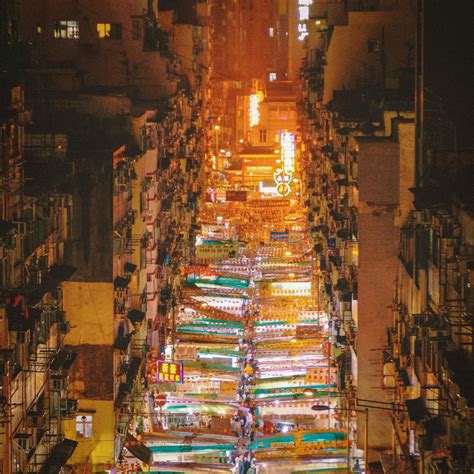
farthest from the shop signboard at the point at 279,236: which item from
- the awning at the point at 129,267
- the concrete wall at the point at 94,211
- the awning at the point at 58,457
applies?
the awning at the point at 58,457

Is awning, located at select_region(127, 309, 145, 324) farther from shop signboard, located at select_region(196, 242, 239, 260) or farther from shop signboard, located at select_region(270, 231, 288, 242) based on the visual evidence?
shop signboard, located at select_region(270, 231, 288, 242)

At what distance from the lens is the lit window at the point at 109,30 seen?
50.2m

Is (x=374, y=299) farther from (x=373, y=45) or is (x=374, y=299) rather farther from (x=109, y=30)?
(x=109, y=30)

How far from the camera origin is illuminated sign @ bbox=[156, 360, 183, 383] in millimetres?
42125

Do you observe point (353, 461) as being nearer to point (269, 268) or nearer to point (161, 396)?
point (161, 396)

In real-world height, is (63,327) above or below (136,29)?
below

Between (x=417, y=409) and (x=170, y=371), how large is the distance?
1753 cm

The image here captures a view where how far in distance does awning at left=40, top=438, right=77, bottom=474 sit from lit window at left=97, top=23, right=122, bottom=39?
82.6 ft

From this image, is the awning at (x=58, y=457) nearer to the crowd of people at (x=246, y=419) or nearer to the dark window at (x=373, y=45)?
the crowd of people at (x=246, y=419)

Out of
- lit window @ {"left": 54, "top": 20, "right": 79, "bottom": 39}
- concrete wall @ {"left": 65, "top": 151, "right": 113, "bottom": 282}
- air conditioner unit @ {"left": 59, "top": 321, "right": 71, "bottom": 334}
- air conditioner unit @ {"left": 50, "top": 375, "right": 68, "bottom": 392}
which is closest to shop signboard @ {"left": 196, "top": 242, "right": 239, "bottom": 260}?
lit window @ {"left": 54, "top": 20, "right": 79, "bottom": 39}

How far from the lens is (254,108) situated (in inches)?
4751

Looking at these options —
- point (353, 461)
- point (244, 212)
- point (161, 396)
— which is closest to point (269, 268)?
point (244, 212)

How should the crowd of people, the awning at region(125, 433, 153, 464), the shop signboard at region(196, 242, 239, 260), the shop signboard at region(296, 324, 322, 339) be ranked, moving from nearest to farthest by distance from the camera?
the awning at region(125, 433, 153, 464) → the crowd of people → the shop signboard at region(296, 324, 322, 339) → the shop signboard at region(196, 242, 239, 260)

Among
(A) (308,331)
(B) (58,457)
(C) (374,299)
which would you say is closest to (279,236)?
(A) (308,331)
